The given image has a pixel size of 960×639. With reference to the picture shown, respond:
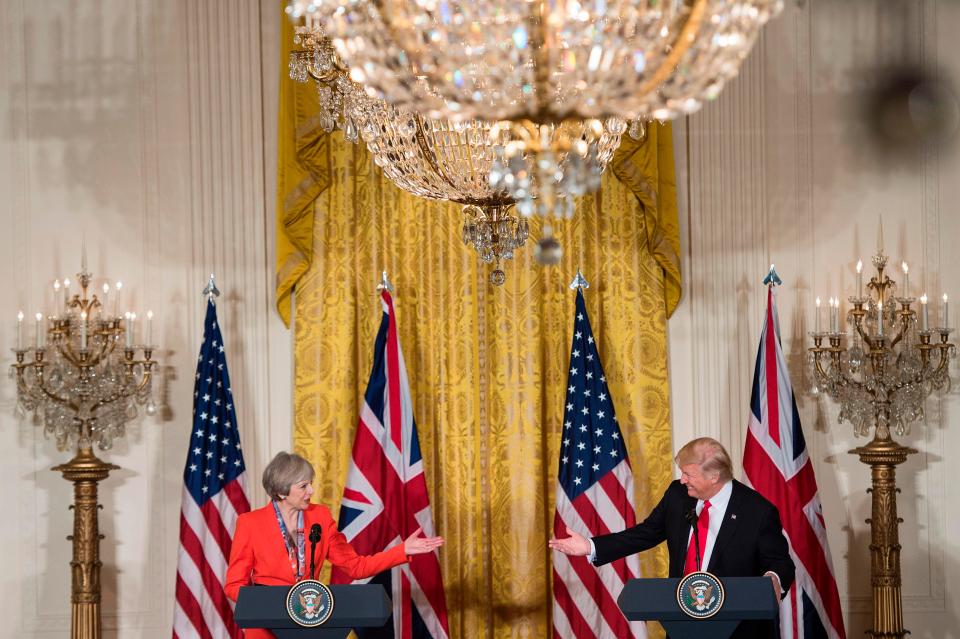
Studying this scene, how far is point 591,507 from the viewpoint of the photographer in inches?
261

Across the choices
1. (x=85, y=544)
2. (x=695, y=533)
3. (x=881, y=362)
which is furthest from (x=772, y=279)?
(x=85, y=544)

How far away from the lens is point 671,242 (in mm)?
7039

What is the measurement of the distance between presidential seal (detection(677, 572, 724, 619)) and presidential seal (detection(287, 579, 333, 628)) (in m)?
1.37

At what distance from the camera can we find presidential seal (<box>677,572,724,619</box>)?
474 cm

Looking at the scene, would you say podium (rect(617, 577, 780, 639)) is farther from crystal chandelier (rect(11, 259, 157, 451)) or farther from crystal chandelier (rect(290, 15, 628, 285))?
crystal chandelier (rect(11, 259, 157, 451))

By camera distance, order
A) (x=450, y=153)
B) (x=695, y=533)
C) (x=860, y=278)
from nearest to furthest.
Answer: (x=450, y=153)
(x=695, y=533)
(x=860, y=278)

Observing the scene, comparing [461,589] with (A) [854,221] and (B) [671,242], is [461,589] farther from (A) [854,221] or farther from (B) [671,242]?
(A) [854,221]

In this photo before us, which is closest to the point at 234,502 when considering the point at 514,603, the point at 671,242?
the point at 514,603

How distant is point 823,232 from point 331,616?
12.6ft

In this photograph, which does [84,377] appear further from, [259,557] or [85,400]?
[259,557]

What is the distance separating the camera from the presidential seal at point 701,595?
4.74 metres

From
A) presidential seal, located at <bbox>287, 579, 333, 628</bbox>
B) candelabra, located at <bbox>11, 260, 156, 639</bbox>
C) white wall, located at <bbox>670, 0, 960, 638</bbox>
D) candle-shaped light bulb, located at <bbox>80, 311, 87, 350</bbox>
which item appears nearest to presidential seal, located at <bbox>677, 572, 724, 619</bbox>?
presidential seal, located at <bbox>287, 579, 333, 628</bbox>

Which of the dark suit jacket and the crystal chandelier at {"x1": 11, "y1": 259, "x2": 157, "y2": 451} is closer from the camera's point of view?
the dark suit jacket

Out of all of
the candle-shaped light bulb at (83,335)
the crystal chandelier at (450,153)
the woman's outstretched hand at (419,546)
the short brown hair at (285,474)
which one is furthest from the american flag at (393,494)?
the crystal chandelier at (450,153)
